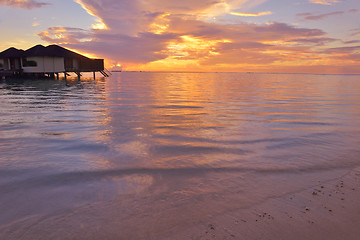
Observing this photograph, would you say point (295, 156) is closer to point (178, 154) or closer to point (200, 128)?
point (178, 154)

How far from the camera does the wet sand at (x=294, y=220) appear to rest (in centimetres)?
228

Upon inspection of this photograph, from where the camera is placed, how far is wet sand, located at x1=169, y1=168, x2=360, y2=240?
228 cm

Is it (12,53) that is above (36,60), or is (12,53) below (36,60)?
above

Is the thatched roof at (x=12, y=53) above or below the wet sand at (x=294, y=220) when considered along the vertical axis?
above

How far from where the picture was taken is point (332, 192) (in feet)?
10.3

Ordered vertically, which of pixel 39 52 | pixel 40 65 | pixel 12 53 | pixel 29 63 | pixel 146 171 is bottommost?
pixel 146 171

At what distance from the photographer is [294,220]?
98.6 inches

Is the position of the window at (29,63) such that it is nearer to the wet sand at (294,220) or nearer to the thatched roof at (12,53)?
the thatched roof at (12,53)

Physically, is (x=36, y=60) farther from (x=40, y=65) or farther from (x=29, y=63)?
(x=29, y=63)

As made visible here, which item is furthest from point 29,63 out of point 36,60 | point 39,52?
point 39,52

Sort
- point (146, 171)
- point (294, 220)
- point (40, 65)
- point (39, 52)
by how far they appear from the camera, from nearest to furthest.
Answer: point (294, 220), point (146, 171), point (39, 52), point (40, 65)

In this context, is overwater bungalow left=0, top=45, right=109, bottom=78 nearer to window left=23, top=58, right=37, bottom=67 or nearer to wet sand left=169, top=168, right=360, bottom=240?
window left=23, top=58, right=37, bottom=67

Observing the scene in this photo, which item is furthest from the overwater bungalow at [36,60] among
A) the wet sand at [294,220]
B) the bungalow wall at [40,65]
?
the wet sand at [294,220]

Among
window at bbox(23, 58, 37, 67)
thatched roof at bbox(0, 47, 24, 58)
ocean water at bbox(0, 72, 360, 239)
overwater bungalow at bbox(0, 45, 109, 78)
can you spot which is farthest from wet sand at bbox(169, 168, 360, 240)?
thatched roof at bbox(0, 47, 24, 58)
